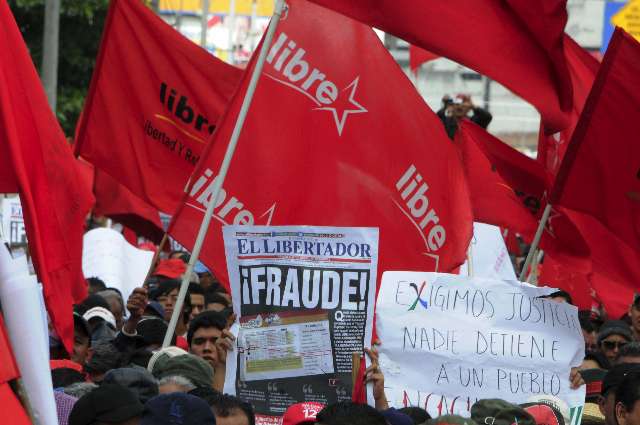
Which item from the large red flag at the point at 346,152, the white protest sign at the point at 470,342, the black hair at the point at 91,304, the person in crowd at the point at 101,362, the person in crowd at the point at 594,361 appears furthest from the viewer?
the black hair at the point at 91,304

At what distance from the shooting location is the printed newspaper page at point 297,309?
20.1 feet

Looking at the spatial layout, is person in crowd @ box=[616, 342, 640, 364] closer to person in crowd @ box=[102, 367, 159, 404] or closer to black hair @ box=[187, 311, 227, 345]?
black hair @ box=[187, 311, 227, 345]

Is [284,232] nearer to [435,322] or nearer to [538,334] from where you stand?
[435,322]

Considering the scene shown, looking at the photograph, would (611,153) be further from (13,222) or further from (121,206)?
(13,222)

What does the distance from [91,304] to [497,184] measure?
9.27 ft

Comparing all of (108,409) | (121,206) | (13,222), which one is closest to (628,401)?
(108,409)

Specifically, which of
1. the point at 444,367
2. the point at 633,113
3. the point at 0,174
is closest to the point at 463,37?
the point at 633,113

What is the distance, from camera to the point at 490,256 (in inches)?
424

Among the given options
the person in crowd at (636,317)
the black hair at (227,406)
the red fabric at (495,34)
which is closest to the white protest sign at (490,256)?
the person in crowd at (636,317)

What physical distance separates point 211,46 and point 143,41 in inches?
1658

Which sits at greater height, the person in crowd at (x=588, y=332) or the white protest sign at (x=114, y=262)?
the white protest sign at (x=114, y=262)

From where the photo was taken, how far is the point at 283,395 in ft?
20.1

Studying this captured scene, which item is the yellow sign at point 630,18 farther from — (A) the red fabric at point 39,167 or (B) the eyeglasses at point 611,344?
(A) the red fabric at point 39,167

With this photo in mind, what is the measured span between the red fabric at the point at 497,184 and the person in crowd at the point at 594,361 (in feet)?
5.04
